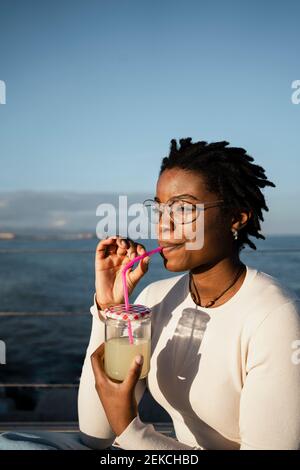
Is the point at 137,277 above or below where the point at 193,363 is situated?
above

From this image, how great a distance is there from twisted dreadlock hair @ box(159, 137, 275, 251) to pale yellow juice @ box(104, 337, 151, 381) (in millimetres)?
427

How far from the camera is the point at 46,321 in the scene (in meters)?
8.85

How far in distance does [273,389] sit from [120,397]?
35 centimetres

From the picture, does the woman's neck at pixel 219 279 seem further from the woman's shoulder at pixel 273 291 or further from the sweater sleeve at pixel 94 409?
the sweater sleeve at pixel 94 409

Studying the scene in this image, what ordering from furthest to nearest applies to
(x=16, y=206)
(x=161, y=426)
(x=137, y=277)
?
(x=16, y=206) → (x=161, y=426) → (x=137, y=277)

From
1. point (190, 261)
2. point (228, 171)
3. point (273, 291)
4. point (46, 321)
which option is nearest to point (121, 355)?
point (190, 261)

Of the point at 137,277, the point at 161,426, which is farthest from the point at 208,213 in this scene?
the point at 161,426

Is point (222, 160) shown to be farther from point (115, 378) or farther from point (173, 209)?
point (115, 378)

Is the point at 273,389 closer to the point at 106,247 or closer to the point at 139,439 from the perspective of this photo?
the point at 139,439

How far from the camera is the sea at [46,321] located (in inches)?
99.2

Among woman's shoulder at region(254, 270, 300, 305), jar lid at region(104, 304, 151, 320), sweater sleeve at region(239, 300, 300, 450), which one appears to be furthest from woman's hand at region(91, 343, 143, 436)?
woman's shoulder at region(254, 270, 300, 305)

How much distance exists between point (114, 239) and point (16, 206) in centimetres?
2720

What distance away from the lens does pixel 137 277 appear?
1.32m

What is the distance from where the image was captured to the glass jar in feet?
3.48
